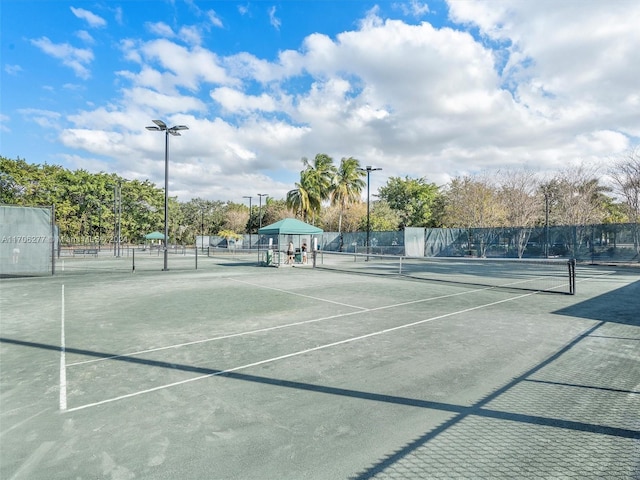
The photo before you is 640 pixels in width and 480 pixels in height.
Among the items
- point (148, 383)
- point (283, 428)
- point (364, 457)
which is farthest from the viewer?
point (148, 383)

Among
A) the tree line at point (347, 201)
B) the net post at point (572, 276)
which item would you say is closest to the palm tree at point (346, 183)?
the tree line at point (347, 201)

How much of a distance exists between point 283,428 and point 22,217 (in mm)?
19258

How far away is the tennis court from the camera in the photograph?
320cm

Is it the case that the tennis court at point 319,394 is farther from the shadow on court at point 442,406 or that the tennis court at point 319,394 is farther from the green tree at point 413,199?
the green tree at point 413,199

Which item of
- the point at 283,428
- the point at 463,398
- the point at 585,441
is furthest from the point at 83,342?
the point at 585,441

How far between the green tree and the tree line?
0.16 metres

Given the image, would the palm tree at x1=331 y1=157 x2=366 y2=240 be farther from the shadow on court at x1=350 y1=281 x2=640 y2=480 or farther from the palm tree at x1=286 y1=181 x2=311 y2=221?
the shadow on court at x1=350 y1=281 x2=640 y2=480

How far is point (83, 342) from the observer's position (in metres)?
6.79

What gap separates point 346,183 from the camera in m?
51.0

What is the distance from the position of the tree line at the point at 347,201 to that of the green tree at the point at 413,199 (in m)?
0.16

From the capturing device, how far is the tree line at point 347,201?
38.4 meters

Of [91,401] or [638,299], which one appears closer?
[91,401]

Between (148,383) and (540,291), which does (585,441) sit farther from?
(540,291)

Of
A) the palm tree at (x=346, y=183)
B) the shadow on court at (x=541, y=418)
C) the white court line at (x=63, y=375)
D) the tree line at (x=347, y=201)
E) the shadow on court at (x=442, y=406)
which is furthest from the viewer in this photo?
the palm tree at (x=346, y=183)
